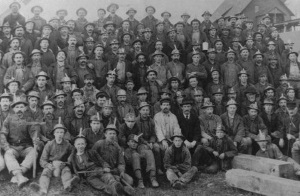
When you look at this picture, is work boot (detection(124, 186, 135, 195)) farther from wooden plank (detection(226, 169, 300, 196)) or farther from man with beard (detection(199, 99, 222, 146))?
man with beard (detection(199, 99, 222, 146))

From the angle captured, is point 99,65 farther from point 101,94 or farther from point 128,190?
point 128,190

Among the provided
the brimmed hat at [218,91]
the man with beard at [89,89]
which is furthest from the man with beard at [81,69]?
the brimmed hat at [218,91]

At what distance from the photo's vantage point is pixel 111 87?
34.1 ft

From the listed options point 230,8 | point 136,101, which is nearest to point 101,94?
point 136,101

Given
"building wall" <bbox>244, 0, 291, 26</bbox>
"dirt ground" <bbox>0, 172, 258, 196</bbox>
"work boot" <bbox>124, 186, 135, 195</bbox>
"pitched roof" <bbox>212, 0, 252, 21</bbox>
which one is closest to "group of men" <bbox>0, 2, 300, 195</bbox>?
"work boot" <bbox>124, 186, 135, 195</bbox>

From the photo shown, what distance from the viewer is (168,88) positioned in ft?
35.9

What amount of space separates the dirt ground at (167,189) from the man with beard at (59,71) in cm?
357

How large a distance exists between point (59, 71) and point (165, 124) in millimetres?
3272

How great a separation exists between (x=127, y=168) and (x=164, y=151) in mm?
880

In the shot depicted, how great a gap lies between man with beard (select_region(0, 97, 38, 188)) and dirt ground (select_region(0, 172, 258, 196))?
556mm

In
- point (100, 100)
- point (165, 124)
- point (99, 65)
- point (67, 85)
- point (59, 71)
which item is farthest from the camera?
point (99, 65)

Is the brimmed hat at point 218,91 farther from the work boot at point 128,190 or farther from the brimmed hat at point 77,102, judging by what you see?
the work boot at point 128,190

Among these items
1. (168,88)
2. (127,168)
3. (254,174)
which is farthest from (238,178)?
(168,88)

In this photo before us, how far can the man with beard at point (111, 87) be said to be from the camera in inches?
404
